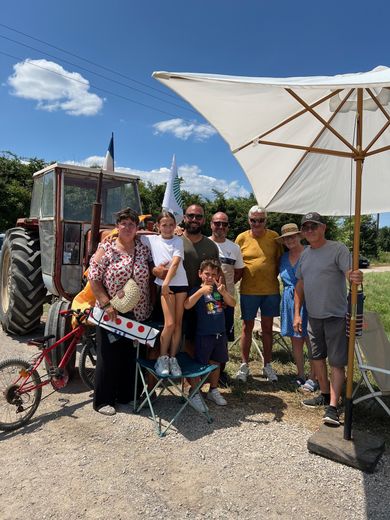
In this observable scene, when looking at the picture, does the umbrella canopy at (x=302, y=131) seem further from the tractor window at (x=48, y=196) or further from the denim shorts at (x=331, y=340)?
the tractor window at (x=48, y=196)

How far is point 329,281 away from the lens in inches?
137

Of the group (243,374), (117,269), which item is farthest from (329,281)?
(117,269)

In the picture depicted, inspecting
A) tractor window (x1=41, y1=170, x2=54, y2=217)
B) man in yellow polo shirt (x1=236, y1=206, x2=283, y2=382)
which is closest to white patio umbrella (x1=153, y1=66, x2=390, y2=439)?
man in yellow polo shirt (x1=236, y1=206, x2=283, y2=382)

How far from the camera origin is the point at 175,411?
3.62 m

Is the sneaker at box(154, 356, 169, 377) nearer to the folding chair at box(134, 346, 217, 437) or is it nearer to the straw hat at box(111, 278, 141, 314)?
the folding chair at box(134, 346, 217, 437)

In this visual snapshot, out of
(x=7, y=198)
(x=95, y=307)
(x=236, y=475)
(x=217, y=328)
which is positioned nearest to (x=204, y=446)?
(x=236, y=475)

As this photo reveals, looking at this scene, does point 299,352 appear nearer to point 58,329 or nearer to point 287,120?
point 287,120

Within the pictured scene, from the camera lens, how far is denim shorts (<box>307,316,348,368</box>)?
346 cm

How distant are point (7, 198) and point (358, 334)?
1852 centimetres

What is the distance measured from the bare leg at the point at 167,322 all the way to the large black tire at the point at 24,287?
8.97 ft

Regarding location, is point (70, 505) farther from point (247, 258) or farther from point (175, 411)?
point (247, 258)

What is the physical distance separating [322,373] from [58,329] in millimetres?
2533

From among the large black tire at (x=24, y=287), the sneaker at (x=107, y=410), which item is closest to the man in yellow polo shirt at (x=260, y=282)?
the sneaker at (x=107, y=410)

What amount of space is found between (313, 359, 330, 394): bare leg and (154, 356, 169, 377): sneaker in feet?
4.47
